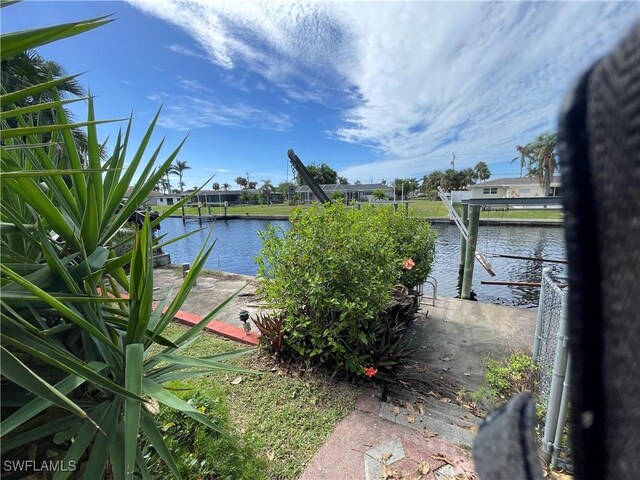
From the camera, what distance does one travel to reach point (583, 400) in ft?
1.24

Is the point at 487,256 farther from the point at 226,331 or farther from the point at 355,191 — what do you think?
the point at 355,191

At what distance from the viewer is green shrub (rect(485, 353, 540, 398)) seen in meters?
3.03

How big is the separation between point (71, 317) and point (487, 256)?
16.1 m

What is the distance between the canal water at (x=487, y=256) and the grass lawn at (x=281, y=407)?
6.74 feet

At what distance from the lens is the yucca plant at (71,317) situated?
3.67ft

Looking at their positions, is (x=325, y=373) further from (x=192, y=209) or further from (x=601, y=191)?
(x=192, y=209)

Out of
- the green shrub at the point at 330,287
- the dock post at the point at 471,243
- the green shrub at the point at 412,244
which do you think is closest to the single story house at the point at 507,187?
the dock post at the point at 471,243

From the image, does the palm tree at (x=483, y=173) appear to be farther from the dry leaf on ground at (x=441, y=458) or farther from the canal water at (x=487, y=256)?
the dry leaf on ground at (x=441, y=458)

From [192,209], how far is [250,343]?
51.2m

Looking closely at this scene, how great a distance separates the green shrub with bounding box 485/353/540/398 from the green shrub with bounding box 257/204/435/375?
1.04 m

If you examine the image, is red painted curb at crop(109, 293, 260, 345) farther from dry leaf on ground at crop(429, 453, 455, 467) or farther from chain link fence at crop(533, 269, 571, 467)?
chain link fence at crop(533, 269, 571, 467)

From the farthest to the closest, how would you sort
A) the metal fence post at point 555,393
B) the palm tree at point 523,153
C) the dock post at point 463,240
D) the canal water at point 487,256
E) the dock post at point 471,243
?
the palm tree at point 523,153
the dock post at point 463,240
the canal water at point 487,256
the dock post at point 471,243
the metal fence post at point 555,393

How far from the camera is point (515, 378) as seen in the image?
3.13 metres

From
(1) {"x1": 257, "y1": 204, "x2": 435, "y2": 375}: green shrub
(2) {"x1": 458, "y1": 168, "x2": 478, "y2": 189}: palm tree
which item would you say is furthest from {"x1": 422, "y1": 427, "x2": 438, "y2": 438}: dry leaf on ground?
(2) {"x1": 458, "y1": 168, "x2": 478, "y2": 189}: palm tree
